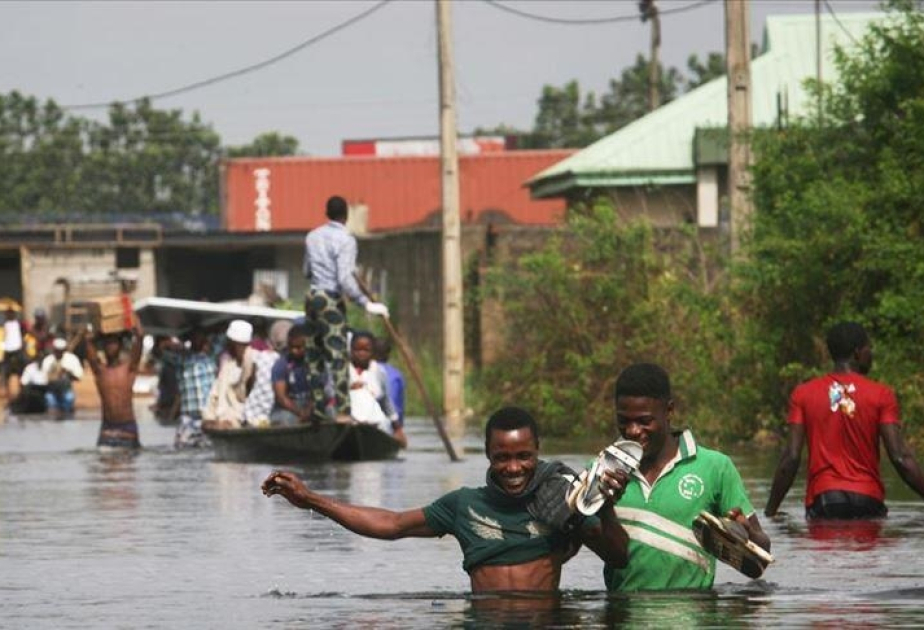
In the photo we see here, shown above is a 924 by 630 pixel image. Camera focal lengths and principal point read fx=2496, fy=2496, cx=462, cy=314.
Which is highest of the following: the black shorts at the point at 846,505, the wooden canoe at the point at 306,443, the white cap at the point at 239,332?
the white cap at the point at 239,332

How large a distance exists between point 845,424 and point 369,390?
36.6 ft

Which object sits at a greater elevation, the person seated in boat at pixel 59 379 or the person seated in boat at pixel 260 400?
the person seated in boat at pixel 260 400

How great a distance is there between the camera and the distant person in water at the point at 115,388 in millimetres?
27000

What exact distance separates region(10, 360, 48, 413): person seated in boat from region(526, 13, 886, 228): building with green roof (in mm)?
9746

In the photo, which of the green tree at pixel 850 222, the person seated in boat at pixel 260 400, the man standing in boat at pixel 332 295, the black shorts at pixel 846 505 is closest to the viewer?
the black shorts at pixel 846 505

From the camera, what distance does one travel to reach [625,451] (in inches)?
332

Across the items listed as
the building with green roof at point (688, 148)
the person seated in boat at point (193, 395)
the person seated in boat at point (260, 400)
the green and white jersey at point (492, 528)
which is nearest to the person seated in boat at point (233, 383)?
the person seated in boat at point (260, 400)

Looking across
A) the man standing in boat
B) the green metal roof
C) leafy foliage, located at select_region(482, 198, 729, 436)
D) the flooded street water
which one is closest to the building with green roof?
the green metal roof

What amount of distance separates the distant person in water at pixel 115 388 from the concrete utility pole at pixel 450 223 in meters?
8.78

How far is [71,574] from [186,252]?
216ft

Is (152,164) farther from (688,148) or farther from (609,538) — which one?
(609,538)

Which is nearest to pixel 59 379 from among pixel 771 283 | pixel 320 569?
pixel 771 283

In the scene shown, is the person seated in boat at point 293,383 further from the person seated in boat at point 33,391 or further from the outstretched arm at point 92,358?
the person seated in boat at point 33,391

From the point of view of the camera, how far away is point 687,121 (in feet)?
154
